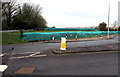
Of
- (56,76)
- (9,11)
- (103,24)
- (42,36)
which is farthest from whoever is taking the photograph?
(103,24)

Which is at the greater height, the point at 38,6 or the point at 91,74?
the point at 38,6

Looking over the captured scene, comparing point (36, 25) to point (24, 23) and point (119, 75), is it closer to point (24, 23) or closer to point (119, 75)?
point (24, 23)

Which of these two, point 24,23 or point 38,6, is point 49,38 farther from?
point 38,6

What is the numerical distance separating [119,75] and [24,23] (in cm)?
6594

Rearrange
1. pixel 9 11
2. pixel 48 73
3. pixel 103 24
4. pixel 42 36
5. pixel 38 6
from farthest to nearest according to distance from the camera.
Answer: pixel 38 6 < pixel 103 24 < pixel 9 11 < pixel 42 36 < pixel 48 73

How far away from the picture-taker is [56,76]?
5.53 metres

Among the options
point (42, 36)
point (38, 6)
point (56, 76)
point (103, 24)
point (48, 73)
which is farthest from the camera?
point (38, 6)

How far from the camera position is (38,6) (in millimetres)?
82250

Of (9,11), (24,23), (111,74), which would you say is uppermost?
(9,11)

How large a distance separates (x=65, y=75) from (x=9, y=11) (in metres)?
Result: 64.2

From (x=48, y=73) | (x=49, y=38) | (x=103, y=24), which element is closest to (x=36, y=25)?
(x=103, y=24)

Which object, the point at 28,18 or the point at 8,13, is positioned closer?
the point at 8,13

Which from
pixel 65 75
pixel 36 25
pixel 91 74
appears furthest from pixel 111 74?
pixel 36 25

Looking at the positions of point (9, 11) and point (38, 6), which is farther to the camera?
point (38, 6)
